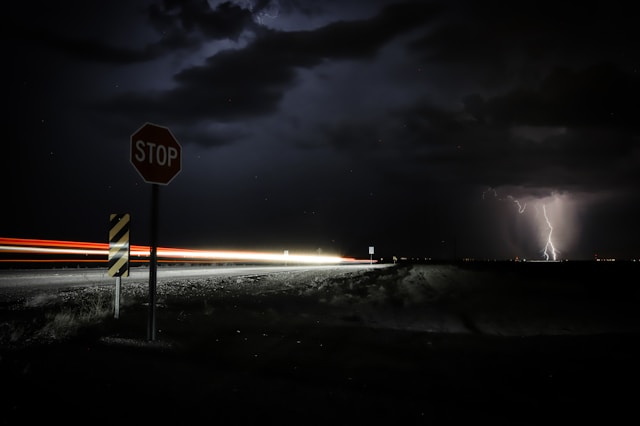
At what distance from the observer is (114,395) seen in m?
4.27

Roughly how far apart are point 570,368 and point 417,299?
1092 centimetres

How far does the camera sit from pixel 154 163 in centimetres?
705

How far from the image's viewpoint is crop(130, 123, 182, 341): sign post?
22.5 feet

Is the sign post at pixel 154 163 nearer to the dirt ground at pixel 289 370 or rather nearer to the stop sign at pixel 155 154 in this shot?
the stop sign at pixel 155 154

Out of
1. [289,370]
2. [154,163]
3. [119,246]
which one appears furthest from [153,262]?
[289,370]

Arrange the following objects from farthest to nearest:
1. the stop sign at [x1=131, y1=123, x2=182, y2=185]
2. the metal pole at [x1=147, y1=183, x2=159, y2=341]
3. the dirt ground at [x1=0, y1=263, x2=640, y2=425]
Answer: the metal pole at [x1=147, y1=183, x2=159, y2=341]
the stop sign at [x1=131, y1=123, x2=182, y2=185]
the dirt ground at [x1=0, y1=263, x2=640, y2=425]

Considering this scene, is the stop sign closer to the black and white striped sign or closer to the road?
the black and white striped sign

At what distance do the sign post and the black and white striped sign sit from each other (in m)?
2.04

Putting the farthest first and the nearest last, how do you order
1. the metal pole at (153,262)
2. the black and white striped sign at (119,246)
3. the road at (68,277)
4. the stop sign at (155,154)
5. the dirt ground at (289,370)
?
the road at (68,277) → the black and white striped sign at (119,246) → the metal pole at (153,262) → the stop sign at (155,154) → the dirt ground at (289,370)

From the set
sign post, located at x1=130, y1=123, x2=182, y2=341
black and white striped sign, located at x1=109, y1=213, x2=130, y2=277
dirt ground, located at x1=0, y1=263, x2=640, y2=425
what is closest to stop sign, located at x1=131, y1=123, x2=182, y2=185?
sign post, located at x1=130, y1=123, x2=182, y2=341

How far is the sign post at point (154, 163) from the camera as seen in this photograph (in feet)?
22.5

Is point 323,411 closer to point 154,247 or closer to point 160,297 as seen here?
point 154,247

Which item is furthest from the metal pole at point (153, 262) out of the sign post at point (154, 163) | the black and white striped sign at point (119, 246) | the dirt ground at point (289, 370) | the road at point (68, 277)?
the road at point (68, 277)

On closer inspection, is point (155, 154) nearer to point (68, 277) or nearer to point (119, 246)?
point (119, 246)
